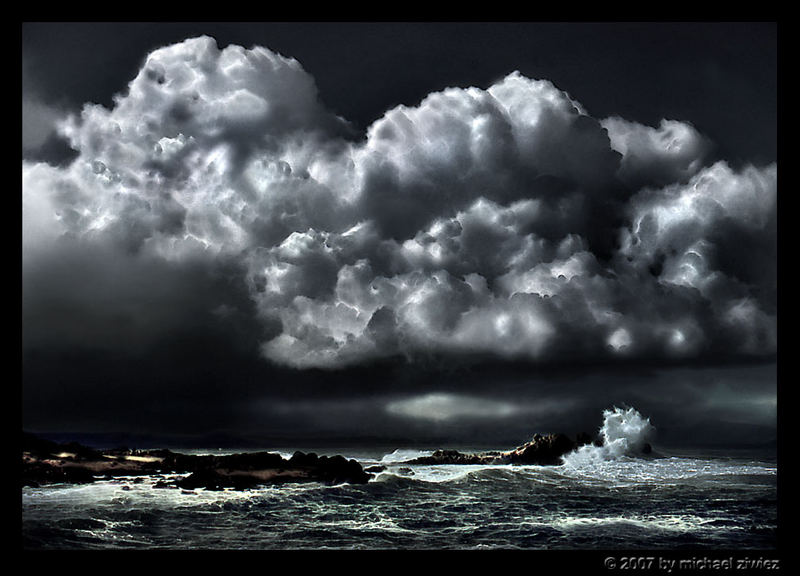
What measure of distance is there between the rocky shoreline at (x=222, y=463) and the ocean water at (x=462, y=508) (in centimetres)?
17

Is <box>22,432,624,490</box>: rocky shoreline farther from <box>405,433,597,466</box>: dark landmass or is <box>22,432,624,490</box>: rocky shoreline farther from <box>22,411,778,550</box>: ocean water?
<box>22,411,778,550</box>: ocean water

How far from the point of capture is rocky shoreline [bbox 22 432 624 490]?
437 inches

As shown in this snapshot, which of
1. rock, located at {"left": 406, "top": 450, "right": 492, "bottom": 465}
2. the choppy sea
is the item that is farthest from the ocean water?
rock, located at {"left": 406, "top": 450, "right": 492, "bottom": 465}

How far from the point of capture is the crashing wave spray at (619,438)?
1125 cm

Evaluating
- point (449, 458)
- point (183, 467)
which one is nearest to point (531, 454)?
point (449, 458)

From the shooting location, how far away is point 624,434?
11414 mm

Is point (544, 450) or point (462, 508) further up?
point (544, 450)

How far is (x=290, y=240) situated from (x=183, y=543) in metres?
5.34

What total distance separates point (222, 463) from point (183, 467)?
767 mm

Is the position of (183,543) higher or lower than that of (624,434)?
lower

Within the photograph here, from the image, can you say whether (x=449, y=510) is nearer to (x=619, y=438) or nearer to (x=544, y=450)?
(x=544, y=450)

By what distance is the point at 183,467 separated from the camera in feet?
36.9
